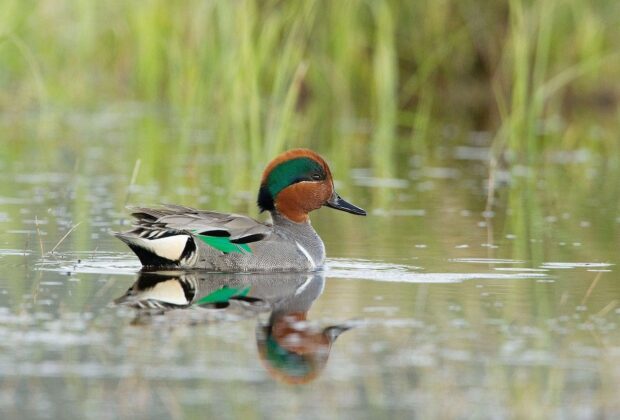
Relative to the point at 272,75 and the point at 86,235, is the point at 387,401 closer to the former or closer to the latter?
the point at 86,235

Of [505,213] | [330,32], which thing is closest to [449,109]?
[330,32]

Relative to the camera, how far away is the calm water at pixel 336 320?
18.2 ft

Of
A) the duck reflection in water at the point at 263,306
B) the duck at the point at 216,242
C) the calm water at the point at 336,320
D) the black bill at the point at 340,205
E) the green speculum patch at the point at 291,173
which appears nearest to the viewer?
the calm water at the point at 336,320

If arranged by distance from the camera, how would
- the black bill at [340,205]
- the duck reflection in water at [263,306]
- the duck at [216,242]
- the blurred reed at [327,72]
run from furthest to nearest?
the blurred reed at [327,72] < the black bill at [340,205] < the duck at [216,242] < the duck reflection in water at [263,306]

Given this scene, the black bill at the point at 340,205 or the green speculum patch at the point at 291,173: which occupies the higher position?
the green speculum patch at the point at 291,173

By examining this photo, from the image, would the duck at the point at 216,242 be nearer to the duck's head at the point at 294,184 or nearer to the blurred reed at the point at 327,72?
the duck's head at the point at 294,184

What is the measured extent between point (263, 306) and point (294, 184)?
1969 millimetres

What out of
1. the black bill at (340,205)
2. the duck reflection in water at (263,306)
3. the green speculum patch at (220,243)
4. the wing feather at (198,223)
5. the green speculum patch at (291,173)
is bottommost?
the duck reflection in water at (263,306)

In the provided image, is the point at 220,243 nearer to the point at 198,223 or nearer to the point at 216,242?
the point at 216,242

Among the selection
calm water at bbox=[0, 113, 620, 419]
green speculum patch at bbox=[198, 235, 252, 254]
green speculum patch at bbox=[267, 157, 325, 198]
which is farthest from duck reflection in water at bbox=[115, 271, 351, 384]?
green speculum patch at bbox=[267, 157, 325, 198]

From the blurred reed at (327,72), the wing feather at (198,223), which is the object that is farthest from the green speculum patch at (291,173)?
the blurred reed at (327,72)

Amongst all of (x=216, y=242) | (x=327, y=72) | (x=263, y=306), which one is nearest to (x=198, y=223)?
(x=216, y=242)

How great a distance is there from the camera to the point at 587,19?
21.3 meters

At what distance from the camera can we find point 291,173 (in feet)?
30.7
